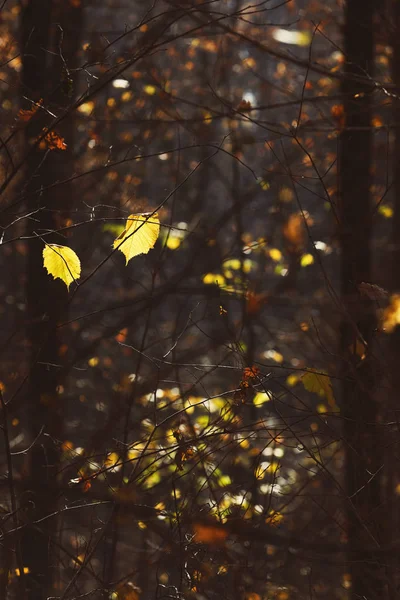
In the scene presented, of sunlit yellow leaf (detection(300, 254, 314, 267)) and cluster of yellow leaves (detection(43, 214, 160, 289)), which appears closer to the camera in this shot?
cluster of yellow leaves (detection(43, 214, 160, 289))

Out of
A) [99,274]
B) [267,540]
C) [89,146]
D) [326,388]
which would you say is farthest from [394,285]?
[99,274]

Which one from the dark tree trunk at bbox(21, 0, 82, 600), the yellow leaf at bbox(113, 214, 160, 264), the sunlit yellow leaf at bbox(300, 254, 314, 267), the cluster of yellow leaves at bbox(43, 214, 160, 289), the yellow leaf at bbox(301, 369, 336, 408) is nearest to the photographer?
the cluster of yellow leaves at bbox(43, 214, 160, 289)

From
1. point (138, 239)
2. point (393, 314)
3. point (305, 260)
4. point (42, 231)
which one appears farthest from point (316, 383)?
point (305, 260)

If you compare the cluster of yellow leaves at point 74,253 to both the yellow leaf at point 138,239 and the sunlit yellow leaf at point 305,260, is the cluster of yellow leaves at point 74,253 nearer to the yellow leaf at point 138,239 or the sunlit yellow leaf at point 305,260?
the yellow leaf at point 138,239

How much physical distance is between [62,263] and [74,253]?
6cm

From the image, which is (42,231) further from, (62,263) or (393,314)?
(393,314)

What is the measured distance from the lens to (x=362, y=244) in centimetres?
455

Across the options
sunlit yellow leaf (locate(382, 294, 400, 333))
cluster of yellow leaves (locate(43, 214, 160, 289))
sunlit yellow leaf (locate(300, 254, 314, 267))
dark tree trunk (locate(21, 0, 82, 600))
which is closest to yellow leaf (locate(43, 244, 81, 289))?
cluster of yellow leaves (locate(43, 214, 160, 289))

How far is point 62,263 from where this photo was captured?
2.71 metres

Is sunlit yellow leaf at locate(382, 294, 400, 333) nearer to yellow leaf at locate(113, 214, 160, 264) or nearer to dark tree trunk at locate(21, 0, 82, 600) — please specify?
dark tree trunk at locate(21, 0, 82, 600)

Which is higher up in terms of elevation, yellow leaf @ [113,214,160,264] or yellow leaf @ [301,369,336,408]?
yellow leaf @ [113,214,160,264]

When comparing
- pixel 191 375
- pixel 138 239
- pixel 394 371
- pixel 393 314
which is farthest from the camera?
pixel 393 314

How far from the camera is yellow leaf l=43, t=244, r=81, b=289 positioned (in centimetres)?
266

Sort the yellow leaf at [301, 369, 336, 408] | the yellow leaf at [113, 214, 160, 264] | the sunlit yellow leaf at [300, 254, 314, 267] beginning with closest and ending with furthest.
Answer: the yellow leaf at [113, 214, 160, 264] → the yellow leaf at [301, 369, 336, 408] → the sunlit yellow leaf at [300, 254, 314, 267]
